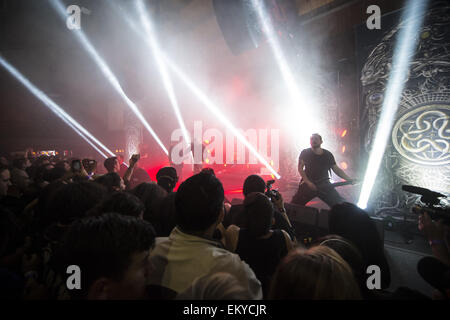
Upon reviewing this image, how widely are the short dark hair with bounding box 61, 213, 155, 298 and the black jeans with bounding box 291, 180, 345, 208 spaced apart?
150 inches

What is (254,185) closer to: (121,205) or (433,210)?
(121,205)

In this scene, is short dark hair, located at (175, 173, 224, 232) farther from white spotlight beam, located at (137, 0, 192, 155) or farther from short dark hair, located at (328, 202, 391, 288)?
white spotlight beam, located at (137, 0, 192, 155)

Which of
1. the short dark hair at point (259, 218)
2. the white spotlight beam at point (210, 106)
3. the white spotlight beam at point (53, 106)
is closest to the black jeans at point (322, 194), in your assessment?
→ the short dark hair at point (259, 218)

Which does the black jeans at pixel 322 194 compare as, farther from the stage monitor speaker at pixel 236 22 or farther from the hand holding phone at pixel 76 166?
the stage monitor speaker at pixel 236 22

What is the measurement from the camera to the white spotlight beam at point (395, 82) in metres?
4.37

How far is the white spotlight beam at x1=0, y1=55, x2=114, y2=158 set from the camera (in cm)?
1194

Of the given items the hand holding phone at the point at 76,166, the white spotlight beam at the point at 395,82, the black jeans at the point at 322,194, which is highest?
the white spotlight beam at the point at 395,82

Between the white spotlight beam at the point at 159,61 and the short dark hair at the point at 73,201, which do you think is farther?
the white spotlight beam at the point at 159,61

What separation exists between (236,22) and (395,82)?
4.97 m

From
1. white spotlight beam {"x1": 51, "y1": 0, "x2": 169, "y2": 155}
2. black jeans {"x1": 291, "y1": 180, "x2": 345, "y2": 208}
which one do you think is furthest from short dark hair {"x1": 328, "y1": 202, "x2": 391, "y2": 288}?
white spotlight beam {"x1": 51, "y1": 0, "x2": 169, "y2": 155}

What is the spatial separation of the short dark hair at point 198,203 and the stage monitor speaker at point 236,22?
7193 mm

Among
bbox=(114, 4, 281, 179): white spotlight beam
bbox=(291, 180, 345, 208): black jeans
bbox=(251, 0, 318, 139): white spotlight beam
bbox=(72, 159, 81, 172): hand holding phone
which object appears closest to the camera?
bbox=(72, 159, 81, 172): hand holding phone

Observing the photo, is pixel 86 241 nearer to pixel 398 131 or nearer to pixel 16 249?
pixel 16 249

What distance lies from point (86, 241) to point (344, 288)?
102cm
